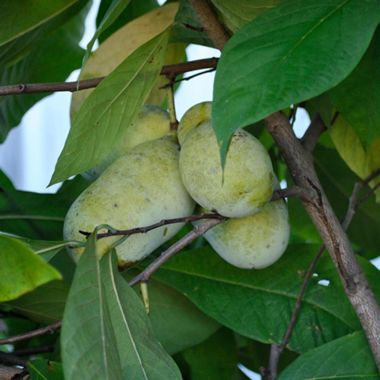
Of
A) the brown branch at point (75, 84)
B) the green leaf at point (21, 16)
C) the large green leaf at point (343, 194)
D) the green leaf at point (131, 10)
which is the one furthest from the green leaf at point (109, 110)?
the large green leaf at point (343, 194)

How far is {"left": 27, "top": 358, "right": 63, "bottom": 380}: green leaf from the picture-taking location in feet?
2.19

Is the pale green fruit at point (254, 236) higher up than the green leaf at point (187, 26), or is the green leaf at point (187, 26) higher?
the green leaf at point (187, 26)

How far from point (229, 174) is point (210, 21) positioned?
14 cm

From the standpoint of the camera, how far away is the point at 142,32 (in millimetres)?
795

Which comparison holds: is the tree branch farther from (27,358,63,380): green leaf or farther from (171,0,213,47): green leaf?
(27,358,63,380): green leaf

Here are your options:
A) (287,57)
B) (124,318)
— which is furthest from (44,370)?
(287,57)

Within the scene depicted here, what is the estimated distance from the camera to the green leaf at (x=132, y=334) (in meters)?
0.60

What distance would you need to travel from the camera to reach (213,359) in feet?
2.74

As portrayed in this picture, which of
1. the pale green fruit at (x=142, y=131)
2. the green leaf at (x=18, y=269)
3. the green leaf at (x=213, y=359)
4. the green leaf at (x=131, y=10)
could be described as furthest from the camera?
the green leaf at (x=131, y=10)

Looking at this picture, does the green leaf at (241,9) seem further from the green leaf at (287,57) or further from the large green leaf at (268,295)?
the large green leaf at (268,295)

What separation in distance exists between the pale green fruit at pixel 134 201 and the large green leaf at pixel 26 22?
→ 0.54ft

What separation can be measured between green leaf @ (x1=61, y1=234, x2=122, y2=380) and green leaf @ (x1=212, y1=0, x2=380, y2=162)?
133 millimetres

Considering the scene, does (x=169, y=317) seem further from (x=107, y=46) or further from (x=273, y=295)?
(x=107, y=46)

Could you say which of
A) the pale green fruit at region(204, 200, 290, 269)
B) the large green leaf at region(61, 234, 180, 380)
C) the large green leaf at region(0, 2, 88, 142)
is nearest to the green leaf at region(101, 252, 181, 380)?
the large green leaf at region(61, 234, 180, 380)
